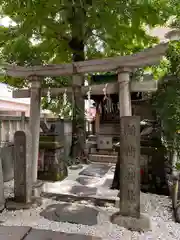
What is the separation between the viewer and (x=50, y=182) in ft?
19.0

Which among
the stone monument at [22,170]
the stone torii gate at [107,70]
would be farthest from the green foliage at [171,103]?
the stone monument at [22,170]

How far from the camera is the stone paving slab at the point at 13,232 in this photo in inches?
113

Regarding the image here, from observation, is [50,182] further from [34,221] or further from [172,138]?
[172,138]

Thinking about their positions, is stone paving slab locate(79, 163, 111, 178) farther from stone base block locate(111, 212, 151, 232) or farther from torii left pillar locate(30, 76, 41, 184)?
stone base block locate(111, 212, 151, 232)

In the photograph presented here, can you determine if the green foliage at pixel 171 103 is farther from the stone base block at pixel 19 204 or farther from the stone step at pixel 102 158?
the stone step at pixel 102 158

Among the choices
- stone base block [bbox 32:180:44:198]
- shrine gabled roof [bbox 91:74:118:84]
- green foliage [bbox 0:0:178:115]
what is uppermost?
green foliage [bbox 0:0:178:115]

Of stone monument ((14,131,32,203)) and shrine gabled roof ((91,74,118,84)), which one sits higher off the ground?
shrine gabled roof ((91,74,118,84))

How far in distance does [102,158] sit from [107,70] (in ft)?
19.2

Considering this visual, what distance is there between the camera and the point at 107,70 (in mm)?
4336

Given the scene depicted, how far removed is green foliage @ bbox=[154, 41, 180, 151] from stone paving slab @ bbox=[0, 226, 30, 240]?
12.1 ft

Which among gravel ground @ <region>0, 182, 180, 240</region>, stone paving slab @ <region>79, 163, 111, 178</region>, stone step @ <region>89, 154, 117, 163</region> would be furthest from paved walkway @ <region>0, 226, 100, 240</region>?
stone step @ <region>89, 154, 117, 163</region>

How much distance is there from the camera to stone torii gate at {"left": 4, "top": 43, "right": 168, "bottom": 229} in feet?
11.5

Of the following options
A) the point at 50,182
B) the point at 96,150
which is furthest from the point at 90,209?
the point at 96,150

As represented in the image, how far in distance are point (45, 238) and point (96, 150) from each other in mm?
7228
